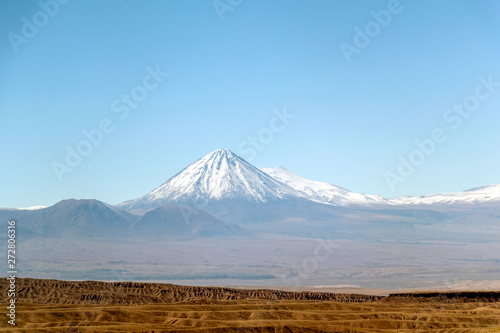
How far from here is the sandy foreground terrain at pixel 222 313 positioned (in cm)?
8056

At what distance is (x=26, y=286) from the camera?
119438 mm

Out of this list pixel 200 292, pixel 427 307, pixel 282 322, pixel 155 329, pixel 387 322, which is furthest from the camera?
pixel 200 292

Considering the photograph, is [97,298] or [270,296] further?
[270,296]

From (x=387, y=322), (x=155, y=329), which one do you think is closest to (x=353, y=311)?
(x=387, y=322)

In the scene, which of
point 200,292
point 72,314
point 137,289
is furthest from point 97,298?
point 72,314

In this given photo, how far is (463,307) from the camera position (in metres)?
110

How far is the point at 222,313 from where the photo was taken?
3625 inches

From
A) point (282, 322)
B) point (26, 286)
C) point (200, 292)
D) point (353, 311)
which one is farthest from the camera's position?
point (200, 292)

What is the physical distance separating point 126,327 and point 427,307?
53064 mm

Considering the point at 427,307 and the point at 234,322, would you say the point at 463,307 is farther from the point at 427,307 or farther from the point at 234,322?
the point at 234,322

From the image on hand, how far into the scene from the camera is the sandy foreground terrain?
264 ft

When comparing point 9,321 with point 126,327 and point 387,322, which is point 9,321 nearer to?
point 126,327

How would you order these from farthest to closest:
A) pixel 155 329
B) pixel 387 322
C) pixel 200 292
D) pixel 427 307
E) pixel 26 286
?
pixel 200 292, pixel 26 286, pixel 427 307, pixel 387 322, pixel 155 329

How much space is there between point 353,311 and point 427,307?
53.3ft
